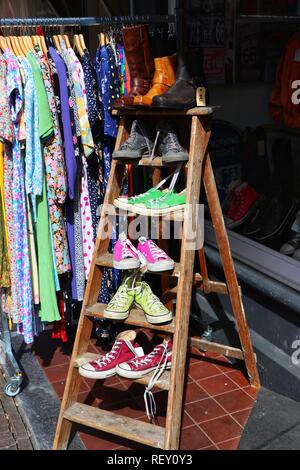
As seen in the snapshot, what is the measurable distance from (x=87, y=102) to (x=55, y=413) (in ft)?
5.42

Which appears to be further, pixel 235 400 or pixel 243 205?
pixel 243 205

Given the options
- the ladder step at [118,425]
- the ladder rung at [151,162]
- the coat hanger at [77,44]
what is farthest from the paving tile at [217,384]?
the coat hanger at [77,44]

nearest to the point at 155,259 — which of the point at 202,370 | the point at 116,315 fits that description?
the point at 116,315

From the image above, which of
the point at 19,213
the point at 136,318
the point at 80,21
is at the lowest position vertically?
the point at 136,318

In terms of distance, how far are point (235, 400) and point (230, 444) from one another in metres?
0.38

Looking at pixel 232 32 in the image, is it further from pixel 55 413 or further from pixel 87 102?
pixel 55 413

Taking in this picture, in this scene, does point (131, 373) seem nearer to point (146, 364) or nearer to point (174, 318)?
point (146, 364)

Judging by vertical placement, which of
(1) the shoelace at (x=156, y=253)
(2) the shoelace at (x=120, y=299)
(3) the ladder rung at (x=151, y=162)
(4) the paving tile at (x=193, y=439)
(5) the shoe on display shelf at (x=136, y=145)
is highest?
(5) the shoe on display shelf at (x=136, y=145)

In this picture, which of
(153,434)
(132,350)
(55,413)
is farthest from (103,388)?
(153,434)

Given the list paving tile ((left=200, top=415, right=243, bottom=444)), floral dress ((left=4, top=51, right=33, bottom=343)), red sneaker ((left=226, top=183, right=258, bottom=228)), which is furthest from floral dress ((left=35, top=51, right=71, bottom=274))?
red sneaker ((left=226, top=183, right=258, bottom=228))

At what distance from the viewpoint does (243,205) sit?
13.0ft

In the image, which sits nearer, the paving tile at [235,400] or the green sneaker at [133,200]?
the green sneaker at [133,200]

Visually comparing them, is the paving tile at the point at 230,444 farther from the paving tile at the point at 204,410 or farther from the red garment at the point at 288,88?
the red garment at the point at 288,88

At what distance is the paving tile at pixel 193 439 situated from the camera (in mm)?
2723
